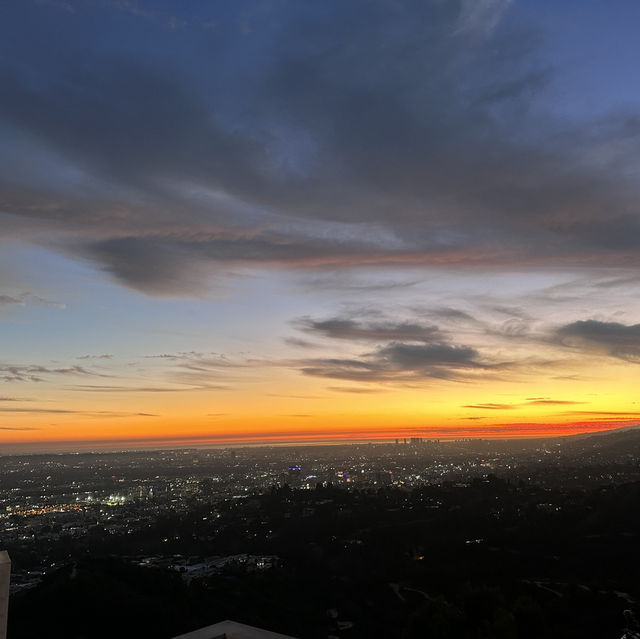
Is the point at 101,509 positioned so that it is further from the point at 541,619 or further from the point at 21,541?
the point at 541,619

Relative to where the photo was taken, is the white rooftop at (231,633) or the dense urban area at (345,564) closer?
the white rooftop at (231,633)

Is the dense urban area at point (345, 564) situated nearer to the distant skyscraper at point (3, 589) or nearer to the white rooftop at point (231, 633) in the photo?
the white rooftop at point (231, 633)

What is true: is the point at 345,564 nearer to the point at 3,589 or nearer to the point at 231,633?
the point at 231,633

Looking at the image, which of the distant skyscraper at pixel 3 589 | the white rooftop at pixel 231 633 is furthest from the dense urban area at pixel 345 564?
the distant skyscraper at pixel 3 589

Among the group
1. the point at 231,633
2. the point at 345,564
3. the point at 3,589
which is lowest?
the point at 345,564

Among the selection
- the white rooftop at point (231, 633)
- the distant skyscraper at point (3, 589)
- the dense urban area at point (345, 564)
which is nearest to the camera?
the distant skyscraper at point (3, 589)

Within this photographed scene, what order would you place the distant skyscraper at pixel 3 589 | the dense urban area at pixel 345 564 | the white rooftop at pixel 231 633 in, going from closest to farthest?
the distant skyscraper at pixel 3 589 → the white rooftop at pixel 231 633 → the dense urban area at pixel 345 564

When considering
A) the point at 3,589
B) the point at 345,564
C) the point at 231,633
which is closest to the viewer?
the point at 3,589

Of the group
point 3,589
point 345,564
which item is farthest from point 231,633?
point 345,564
